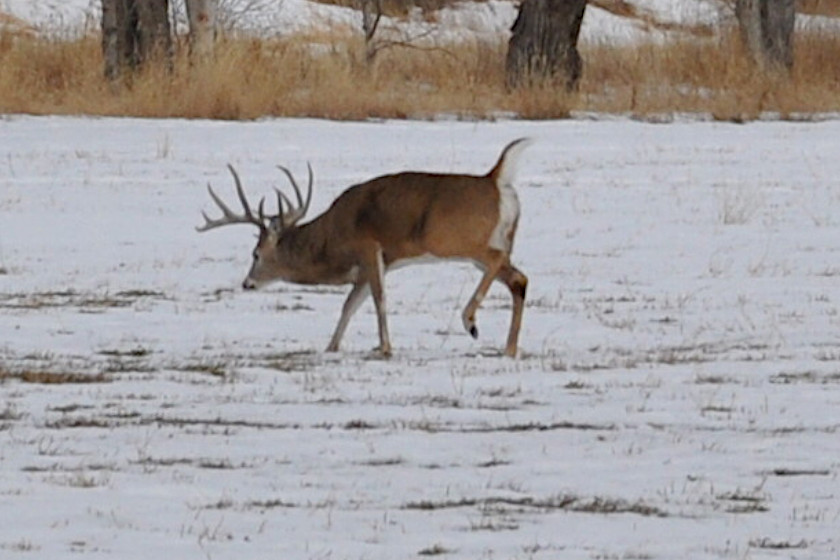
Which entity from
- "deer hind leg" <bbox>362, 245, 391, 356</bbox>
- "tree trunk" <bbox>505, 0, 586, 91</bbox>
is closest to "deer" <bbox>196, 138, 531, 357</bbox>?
"deer hind leg" <bbox>362, 245, 391, 356</bbox>

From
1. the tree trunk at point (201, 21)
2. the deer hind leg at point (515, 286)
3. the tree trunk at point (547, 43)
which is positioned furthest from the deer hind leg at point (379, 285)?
the tree trunk at point (201, 21)

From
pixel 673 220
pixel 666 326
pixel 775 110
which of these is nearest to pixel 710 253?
pixel 673 220

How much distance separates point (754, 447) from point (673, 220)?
985 cm

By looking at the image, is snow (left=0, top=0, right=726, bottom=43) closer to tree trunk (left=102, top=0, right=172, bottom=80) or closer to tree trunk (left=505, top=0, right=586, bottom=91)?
tree trunk (left=505, top=0, right=586, bottom=91)

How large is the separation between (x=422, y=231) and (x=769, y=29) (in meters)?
21.0

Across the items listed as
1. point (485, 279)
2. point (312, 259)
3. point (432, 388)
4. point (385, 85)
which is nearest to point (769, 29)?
point (385, 85)

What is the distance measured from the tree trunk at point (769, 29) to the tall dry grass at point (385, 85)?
0.84 feet

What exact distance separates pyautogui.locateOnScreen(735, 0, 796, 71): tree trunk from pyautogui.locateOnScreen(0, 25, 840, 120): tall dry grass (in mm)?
255

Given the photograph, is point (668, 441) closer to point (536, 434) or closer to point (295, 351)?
point (536, 434)

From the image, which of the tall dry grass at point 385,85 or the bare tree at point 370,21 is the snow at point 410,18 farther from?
the tall dry grass at point 385,85

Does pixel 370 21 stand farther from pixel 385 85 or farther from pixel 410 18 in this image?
pixel 410 18

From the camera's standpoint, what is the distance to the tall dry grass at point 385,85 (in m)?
26.5

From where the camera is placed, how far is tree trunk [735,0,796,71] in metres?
31.1

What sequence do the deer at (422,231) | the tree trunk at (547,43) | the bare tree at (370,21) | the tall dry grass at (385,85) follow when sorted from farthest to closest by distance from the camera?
the bare tree at (370,21)
the tree trunk at (547,43)
the tall dry grass at (385,85)
the deer at (422,231)
